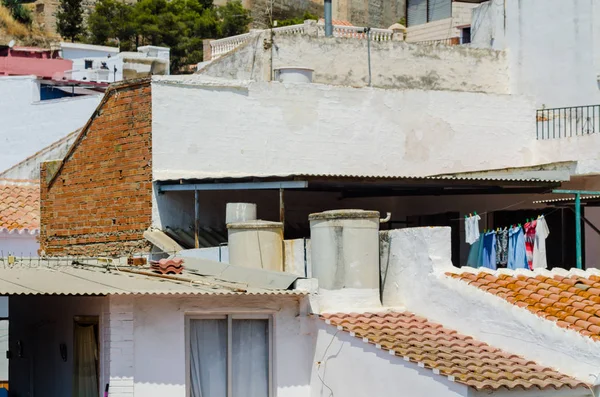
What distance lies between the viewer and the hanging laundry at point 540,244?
632 inches

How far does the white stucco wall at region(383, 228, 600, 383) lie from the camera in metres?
12.5

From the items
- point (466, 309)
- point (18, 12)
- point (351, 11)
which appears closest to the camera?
point (466, 309)

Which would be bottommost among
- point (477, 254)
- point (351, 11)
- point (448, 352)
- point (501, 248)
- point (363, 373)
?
point (363, 373)

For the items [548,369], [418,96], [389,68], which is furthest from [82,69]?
[548,369]

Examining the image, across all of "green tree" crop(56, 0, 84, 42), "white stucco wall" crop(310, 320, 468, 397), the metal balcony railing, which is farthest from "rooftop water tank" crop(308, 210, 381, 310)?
"green tree" crop(56, 0, 84, 42)

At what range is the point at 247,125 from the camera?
69.8 feet

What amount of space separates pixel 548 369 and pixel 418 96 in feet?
37.0

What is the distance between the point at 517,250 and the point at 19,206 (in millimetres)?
14488

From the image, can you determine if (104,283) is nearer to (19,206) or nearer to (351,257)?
(351,257)

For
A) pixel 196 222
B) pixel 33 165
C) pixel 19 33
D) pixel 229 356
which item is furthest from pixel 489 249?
pixel 19 33

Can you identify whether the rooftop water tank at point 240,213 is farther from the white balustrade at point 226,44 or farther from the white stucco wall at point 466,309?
the white balustrade at point 226,44

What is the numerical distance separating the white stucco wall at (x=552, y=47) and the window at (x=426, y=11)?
8.85 meters

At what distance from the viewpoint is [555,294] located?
13648 mm

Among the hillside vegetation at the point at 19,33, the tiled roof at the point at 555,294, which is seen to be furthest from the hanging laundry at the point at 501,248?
the hillside vegetation at the point at 19,33
